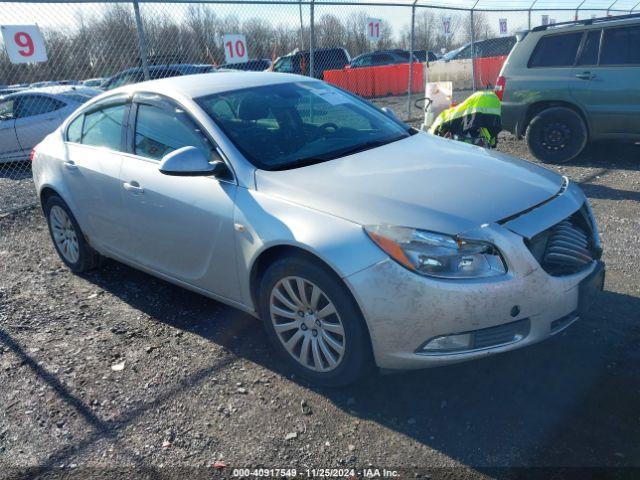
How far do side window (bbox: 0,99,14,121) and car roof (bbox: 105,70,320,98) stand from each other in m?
7.13

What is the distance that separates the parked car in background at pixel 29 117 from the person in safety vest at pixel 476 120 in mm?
7294

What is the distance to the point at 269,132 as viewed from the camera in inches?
147

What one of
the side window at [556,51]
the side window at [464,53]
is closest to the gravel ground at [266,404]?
the side window at [556,51]

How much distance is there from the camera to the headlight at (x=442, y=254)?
2730 millimetres

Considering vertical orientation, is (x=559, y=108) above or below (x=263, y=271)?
above

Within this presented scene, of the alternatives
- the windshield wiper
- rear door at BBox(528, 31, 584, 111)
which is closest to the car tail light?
rear door at BBox(528, 31, 584, 111)

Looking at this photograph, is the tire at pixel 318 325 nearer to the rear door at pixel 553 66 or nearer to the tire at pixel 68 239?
the tire at pixel 68 239

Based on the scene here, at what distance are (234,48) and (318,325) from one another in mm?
6989

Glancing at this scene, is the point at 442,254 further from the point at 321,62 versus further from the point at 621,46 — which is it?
the point at 321,62

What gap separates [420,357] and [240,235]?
121cm

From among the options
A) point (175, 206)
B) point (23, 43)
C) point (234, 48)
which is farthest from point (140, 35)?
point (175, 206)

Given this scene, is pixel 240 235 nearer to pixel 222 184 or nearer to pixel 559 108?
pixel 222 184

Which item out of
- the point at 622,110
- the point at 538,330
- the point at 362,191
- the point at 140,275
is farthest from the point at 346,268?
the point at 622,110

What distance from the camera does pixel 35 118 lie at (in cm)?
1041
